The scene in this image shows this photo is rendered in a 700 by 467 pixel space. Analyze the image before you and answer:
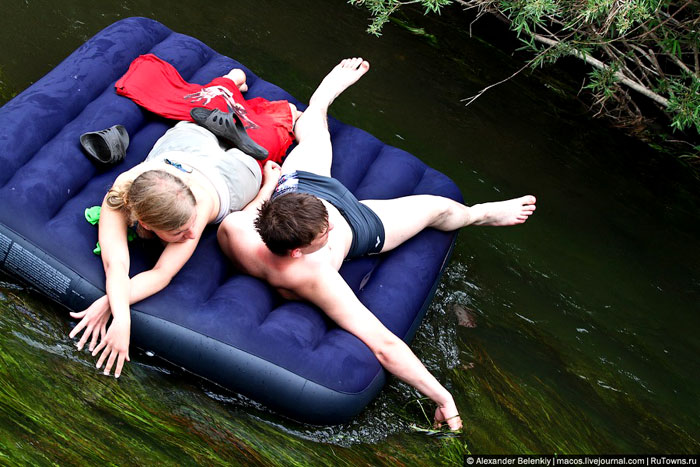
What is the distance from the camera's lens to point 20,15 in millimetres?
4312

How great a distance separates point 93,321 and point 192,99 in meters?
1.18

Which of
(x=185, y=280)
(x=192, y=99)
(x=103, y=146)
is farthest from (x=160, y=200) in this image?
(x=192, y=99)

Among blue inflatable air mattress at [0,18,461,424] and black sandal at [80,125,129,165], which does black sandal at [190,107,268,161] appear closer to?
blue inflatable air mattress at [0,18,461,424]

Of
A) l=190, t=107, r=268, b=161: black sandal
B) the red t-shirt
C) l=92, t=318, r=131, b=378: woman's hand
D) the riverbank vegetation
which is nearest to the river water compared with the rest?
l=92, t=318, r=131, b=378: woman's hand

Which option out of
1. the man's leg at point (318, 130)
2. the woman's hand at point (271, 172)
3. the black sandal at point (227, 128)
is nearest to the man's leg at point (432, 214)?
the man's leg at point (318, 130)

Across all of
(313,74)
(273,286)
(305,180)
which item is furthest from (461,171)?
(273,286)

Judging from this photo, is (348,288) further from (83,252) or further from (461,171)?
(461,171)

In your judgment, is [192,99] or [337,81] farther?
[337,81]

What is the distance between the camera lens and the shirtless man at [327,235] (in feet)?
8.54

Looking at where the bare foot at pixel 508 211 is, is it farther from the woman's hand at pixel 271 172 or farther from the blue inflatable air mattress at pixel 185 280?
the woman's hand at pixel 271 172

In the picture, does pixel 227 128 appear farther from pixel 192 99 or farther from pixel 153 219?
pixel 153 219

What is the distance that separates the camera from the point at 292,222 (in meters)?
2.56

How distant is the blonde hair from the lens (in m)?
2.47

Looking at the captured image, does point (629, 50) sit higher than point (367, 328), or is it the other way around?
point (629, 50)
